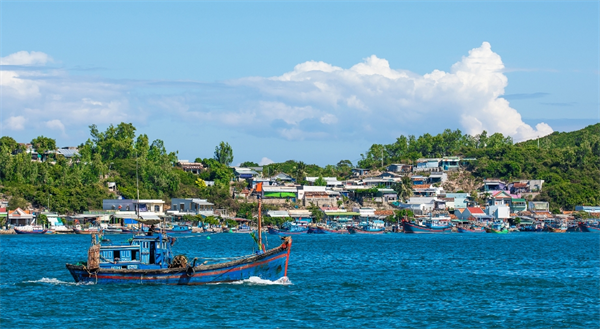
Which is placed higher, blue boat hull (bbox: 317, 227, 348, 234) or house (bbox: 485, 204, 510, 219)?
house (bbox: 485, 204, 510, 219)

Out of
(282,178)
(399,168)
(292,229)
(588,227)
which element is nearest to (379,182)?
(399,168)

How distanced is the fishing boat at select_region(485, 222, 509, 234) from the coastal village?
55cm

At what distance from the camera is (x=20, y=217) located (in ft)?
400

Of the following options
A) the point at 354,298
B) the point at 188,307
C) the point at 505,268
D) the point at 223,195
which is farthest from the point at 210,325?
the point at 223,195

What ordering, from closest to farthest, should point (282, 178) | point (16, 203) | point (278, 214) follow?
point (16, 203), point (278, 214), point (282, 178)

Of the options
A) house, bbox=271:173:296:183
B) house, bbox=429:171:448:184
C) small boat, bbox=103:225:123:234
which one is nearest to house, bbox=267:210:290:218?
house, bbox=271:173:296:183

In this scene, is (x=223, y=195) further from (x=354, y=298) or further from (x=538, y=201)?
(x=354, y=298)

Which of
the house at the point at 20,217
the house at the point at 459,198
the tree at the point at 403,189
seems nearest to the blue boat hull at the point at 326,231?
the tree at the point at 403,189

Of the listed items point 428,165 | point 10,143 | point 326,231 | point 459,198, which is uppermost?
point 10,143

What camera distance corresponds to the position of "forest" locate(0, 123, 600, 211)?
132875 millimetres

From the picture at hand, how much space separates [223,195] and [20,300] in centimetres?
10854

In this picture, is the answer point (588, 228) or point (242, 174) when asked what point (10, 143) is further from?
point (588, 228)

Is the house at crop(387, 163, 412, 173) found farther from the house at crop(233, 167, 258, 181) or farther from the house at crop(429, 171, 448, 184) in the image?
the house at crop(233, 167, 258, 181)

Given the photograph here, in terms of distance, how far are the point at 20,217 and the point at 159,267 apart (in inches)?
3412
